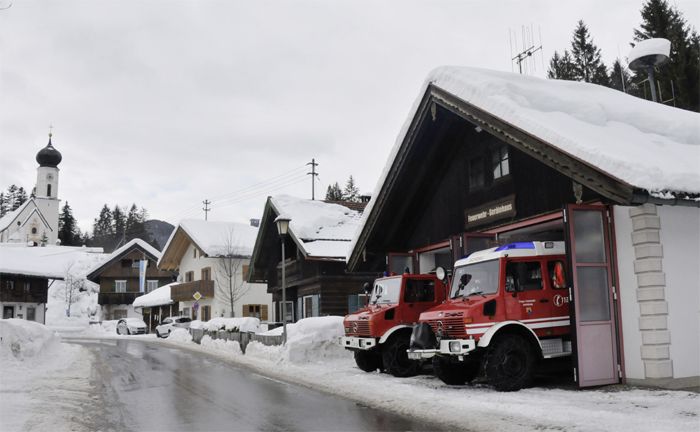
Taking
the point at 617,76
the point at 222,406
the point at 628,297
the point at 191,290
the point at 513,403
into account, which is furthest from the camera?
the point at 617,76

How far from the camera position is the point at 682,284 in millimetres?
11867

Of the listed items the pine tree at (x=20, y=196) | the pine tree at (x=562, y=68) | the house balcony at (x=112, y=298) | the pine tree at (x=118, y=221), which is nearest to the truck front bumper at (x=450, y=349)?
the pine tree at (x=562, y=68)

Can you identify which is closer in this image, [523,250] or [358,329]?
[523,250]

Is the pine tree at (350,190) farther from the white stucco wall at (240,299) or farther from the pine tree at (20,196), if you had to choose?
the pine tree at (20,196)

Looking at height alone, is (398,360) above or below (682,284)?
below

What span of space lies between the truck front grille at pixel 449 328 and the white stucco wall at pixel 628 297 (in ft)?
10.6

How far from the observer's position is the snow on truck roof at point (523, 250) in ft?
41.0

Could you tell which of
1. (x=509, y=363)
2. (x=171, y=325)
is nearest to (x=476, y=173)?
(x=509, y=363)

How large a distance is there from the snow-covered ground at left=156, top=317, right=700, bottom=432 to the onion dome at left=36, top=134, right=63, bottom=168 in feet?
369

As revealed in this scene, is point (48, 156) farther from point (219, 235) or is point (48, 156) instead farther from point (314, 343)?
point (314, 343)

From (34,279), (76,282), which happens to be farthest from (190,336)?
(76,282)

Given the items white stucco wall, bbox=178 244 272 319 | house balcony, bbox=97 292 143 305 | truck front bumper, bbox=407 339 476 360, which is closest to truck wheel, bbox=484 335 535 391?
truck front bumper, bbox=407 339 476 360

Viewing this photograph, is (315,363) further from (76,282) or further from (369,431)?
(76,282)

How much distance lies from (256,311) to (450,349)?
3828cm
